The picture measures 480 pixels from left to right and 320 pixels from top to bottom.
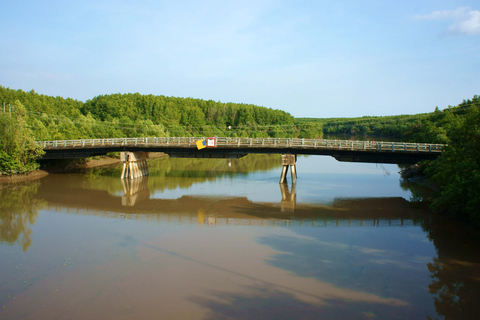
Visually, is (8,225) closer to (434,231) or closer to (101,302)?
(101,302)

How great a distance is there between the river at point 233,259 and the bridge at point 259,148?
6.98 metres

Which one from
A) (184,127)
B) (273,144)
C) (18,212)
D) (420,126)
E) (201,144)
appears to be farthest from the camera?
(184,127)

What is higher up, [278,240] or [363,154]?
[363,154]

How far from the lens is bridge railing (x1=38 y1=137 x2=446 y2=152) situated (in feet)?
139

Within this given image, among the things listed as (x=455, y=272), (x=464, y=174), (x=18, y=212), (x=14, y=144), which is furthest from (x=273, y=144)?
(x=14, y=144)

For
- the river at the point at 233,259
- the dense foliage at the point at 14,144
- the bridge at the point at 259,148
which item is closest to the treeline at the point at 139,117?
the dense foliage at the point at 14,144

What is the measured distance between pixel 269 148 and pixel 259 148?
50.0 inches

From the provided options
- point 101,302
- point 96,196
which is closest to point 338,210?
point 101,302

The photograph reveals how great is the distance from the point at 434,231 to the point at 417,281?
32.8 feet

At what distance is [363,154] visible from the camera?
44.4m

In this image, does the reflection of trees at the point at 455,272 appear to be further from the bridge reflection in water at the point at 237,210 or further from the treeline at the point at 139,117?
the treeline at the point at 139,117

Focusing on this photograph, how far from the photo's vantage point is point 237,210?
32.4m

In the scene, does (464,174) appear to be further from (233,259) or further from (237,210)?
(237,210)

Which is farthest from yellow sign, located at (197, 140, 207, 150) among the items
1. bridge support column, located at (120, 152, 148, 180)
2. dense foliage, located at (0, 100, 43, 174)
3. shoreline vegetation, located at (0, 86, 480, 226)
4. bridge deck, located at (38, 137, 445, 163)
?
dense foliage, located at (0, 100, 43, 174)
